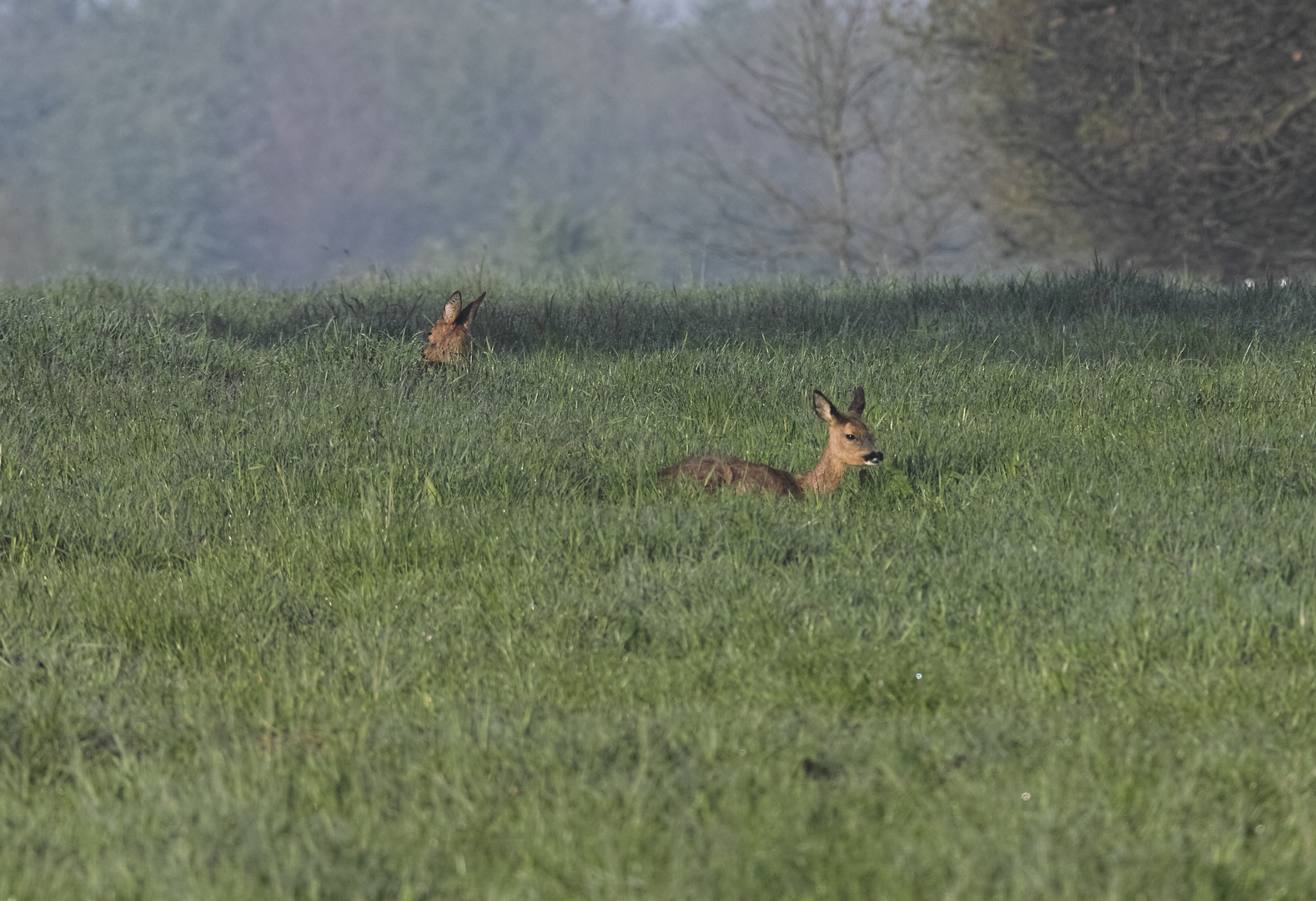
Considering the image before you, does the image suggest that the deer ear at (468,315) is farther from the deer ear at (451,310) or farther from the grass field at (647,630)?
the grass field at (647,630)

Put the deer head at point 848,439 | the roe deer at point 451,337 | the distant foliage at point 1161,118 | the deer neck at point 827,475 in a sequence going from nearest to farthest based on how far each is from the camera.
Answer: the deer head at point 848,439 < the deer neck at point 827,475 < the roe deer at point 451,337 < the distant foliage at point 1161,118

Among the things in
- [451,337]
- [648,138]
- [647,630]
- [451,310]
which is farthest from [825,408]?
[648,138]

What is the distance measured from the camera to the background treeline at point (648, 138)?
21047 millimetres

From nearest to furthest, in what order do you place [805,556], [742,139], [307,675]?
1. [307,675]
2. [805,556]
3. [742,139]

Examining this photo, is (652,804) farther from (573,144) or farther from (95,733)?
(573,144)

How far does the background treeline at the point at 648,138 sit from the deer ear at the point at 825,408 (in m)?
9.37

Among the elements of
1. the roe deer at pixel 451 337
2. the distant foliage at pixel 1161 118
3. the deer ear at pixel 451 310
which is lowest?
the roe deer at pixel 451 337

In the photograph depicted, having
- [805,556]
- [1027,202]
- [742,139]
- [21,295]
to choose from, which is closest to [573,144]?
[742,139]

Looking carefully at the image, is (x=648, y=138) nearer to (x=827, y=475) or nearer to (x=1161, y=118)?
(x=1161, y=118)

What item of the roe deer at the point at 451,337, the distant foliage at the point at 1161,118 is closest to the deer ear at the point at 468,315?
the roe deer at the point at 451,337

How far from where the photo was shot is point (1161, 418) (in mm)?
8133

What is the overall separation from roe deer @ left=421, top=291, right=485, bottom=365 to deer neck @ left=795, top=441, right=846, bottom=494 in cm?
362

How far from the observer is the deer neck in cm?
688

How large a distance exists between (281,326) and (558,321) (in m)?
2.36
